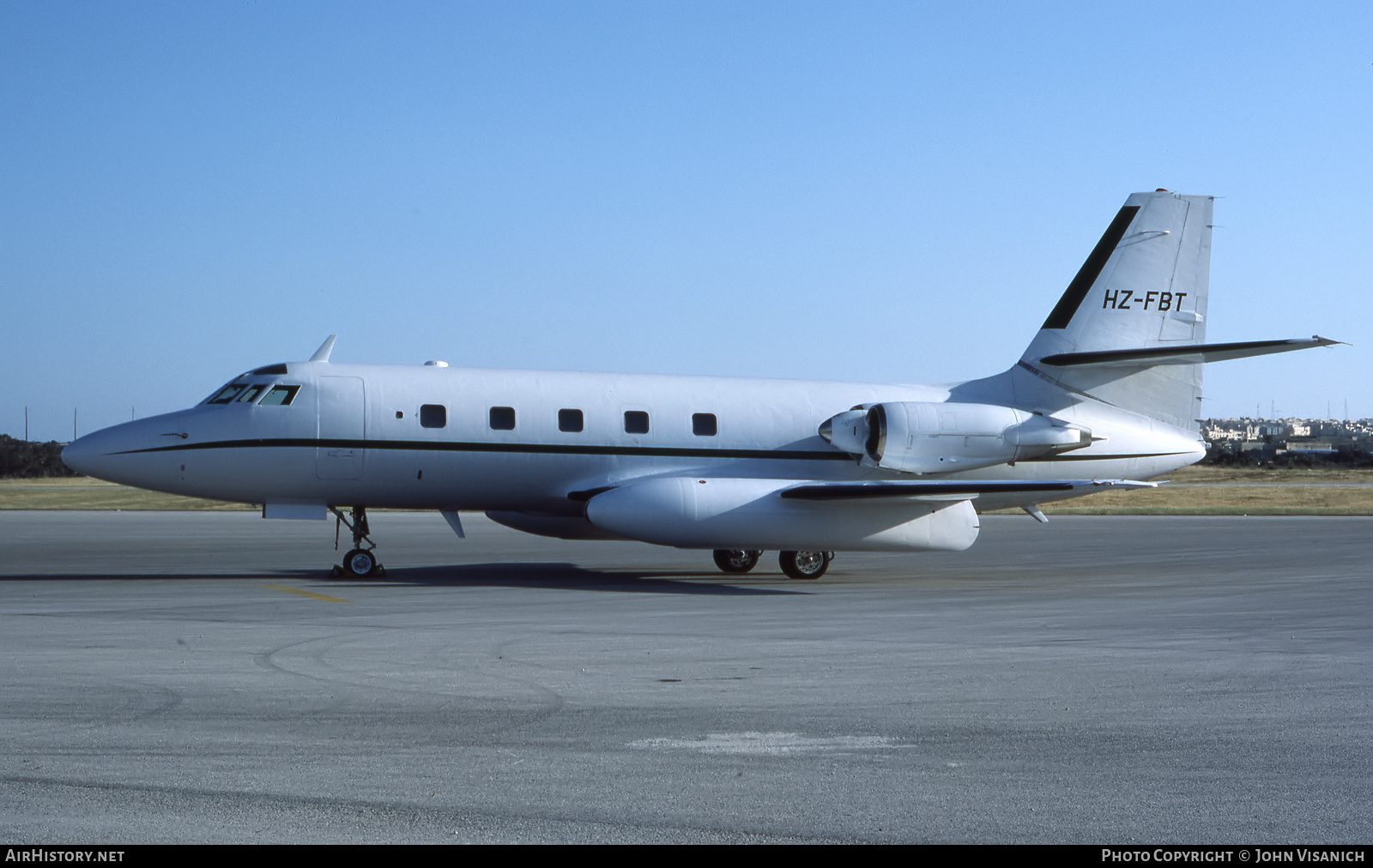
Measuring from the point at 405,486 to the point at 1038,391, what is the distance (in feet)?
36.4

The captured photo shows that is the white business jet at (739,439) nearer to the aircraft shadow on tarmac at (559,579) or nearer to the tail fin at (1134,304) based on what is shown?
the tail fin at (1134,304)

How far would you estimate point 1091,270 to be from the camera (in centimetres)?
2289

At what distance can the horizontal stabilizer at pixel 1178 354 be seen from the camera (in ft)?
63.0

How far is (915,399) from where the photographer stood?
73.6ft

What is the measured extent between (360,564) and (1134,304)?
46.7 feet

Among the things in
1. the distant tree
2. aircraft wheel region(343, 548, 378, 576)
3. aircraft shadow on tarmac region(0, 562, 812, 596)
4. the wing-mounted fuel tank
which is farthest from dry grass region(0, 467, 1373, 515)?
the wing-mounted fuel tank

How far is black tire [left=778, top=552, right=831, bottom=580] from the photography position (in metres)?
21.5

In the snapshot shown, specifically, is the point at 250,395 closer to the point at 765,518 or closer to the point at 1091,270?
the point at 765,518

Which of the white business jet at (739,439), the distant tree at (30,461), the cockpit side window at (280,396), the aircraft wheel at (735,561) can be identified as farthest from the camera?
the distant tree at (30,461)

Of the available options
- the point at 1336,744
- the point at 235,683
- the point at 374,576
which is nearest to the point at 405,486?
the point at 374,576

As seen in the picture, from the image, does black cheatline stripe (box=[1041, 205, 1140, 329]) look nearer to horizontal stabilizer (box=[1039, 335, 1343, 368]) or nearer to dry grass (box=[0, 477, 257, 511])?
horizontal stabilizer (box=[1039, 335, 1343, 368])

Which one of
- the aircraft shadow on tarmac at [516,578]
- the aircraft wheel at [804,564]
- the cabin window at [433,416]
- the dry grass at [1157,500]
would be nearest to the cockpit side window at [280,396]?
the cabin window at [433,416]

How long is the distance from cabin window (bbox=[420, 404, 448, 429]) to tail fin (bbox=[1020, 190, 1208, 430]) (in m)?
10.3

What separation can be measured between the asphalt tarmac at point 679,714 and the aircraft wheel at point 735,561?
4.17 meters
